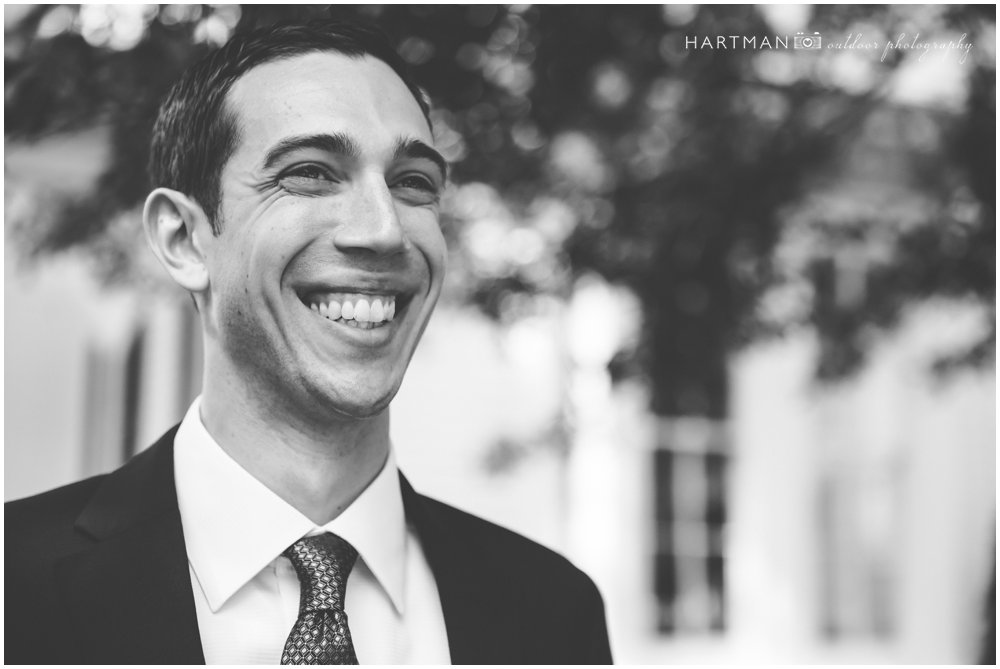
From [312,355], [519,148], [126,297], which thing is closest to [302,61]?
[312,355]

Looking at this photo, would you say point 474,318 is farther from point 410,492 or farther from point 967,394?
point 967,394

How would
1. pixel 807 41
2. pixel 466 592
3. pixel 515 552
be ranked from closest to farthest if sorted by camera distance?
pixel 466 592, pixel 515 552, pixel 807 41

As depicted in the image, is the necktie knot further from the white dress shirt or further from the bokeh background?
the bokeh background

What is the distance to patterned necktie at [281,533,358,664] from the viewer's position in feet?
5.02

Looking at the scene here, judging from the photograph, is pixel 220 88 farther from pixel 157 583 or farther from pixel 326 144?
pixel 157 583

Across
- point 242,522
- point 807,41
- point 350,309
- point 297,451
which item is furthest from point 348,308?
point 807,41

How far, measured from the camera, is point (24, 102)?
2.24 m

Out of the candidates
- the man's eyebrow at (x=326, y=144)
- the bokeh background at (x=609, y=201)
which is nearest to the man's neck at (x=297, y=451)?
the man's eyebrow at (x=326, y=144)

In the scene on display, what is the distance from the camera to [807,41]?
304 cm

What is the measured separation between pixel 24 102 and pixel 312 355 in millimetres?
1101

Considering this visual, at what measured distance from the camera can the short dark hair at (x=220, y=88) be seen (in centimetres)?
163

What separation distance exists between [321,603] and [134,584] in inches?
9.8

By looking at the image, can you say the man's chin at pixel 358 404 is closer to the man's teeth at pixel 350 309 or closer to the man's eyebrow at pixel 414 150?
the man's teeth at pixel 350 309

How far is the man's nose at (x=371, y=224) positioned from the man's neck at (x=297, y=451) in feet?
0.83
